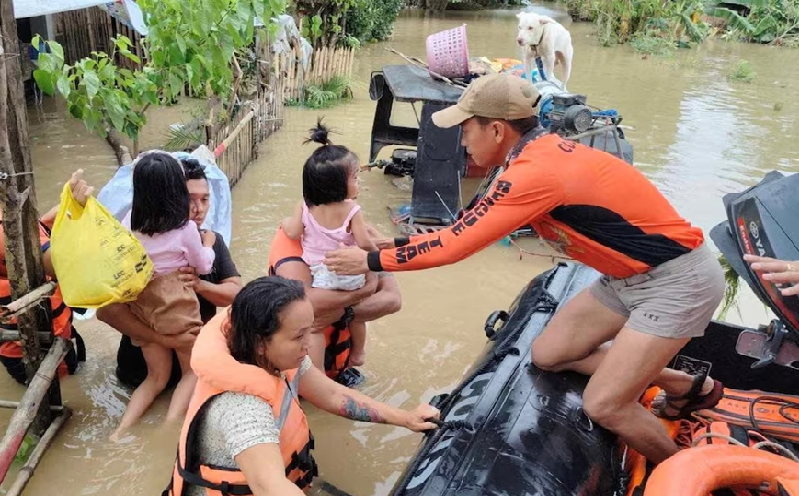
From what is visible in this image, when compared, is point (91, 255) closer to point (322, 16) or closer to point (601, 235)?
point (601, 235)

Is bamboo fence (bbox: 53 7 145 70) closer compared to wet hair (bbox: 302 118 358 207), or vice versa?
wet hair (bbox: 302 118 358 207)

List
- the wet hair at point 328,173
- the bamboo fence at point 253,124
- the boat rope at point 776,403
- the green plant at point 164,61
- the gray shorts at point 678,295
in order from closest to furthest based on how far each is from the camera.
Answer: the gray shorts at point 678,295, the boat rope at point 776,403, the wet hair at point 328,173, the green plant at point 164,61, the bamboo fence at point 253,124

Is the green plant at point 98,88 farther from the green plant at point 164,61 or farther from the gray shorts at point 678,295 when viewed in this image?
the gray shorts at point 678,295

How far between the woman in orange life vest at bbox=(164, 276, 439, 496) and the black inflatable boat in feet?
1.95

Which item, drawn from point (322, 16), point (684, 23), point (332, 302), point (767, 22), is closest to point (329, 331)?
point (332, 302)

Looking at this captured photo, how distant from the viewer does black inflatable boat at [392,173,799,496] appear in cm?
239

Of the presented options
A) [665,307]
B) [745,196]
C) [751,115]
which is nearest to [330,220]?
[665,307]

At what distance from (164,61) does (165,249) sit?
8.68 feet

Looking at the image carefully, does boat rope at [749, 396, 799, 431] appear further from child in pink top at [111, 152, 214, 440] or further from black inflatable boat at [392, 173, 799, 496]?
child in pink top at [111, 152, 214, 440]

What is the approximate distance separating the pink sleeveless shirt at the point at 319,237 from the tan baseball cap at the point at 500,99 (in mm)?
936

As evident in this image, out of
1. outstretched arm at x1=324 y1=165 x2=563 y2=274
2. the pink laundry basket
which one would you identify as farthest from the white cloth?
the pink laundry basket

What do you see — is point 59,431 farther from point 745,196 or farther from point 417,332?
point 745,196

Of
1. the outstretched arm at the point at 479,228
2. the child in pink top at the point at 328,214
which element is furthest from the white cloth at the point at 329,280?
the outstretched arm at the point at 479,228

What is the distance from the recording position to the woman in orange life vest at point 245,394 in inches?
79.7
